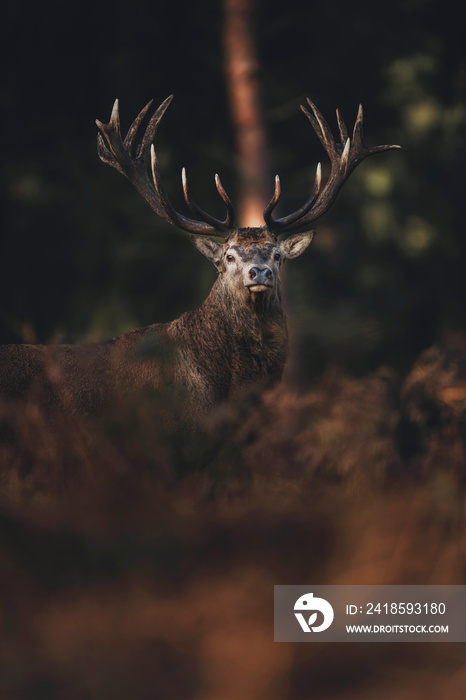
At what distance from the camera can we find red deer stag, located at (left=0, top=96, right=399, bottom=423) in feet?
15.4

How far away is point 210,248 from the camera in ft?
18.3

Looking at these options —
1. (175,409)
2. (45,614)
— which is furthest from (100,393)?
(45,614)

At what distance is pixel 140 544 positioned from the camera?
1.39m

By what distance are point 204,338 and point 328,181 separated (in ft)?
5.21

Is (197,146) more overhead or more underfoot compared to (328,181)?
more overhead

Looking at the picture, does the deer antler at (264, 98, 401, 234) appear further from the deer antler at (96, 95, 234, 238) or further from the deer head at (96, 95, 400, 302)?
the deer antler at (96, 95, 234, 238)

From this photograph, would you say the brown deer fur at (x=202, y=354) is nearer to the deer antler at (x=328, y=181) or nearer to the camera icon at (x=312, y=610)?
the deer antler at (x=328, y=181)

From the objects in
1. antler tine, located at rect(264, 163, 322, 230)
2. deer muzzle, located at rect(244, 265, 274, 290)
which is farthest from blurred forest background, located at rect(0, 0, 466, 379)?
deer muzzle, located at rect(244, 265, 274, 290)

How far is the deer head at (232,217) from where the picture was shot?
5.14 m

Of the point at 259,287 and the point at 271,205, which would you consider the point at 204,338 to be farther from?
the point at 271,205

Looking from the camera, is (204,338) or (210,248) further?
(210,248)

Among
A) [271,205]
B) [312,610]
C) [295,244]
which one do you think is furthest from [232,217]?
[312,610]

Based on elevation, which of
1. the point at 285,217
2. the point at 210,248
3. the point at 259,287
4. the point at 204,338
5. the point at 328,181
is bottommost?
the point at 204,338

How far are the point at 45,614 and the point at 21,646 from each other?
69mm
